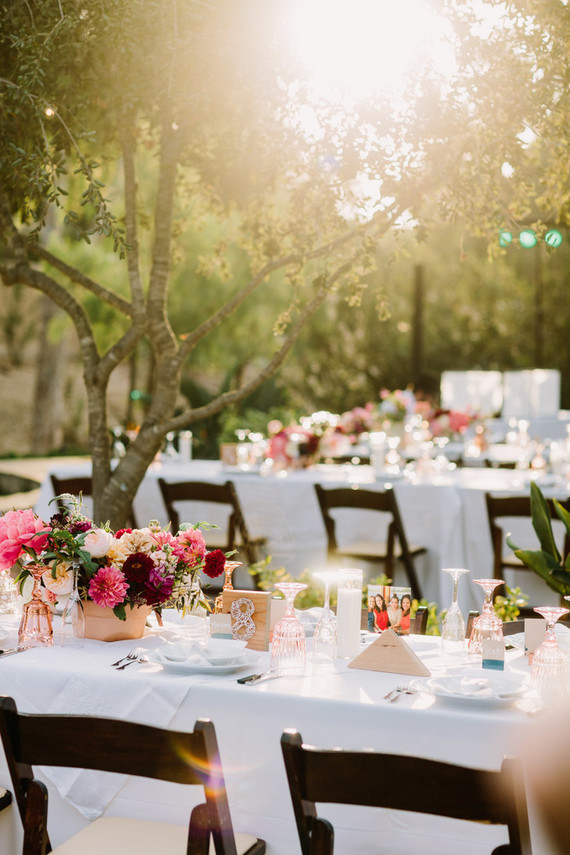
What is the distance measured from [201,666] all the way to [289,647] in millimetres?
251

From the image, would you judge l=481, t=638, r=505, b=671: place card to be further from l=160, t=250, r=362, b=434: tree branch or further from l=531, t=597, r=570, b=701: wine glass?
l=160, t=250, r=362, b=434: tree branch

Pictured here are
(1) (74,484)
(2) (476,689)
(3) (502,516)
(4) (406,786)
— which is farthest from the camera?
(1) (74,484)

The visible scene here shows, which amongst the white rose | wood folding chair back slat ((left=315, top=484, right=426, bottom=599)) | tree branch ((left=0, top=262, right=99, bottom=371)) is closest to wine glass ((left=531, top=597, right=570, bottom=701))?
the white rose

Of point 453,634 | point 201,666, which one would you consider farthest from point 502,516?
point 201,666

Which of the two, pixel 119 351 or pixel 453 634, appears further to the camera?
pixel 119 351

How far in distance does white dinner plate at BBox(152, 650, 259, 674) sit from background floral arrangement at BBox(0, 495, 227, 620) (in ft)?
1.07

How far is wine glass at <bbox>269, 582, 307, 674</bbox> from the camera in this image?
2.76 meters

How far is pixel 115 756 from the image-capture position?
2.04 m

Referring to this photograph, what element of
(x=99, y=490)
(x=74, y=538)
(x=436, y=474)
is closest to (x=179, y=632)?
(x=74, y=538)

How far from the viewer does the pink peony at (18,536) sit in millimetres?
3041

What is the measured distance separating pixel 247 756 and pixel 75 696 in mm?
489

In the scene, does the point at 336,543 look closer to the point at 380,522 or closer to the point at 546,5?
the point at 380,522

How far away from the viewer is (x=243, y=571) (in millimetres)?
7289

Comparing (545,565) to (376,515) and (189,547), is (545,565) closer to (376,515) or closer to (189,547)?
(189,547)
